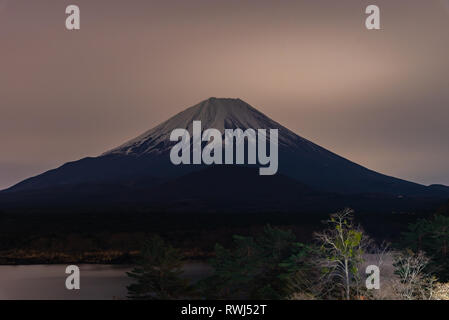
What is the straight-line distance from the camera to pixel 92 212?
487 feet

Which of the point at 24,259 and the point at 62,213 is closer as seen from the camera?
the point at 24,259

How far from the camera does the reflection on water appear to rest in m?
75.2

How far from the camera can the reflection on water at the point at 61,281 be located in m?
75.2

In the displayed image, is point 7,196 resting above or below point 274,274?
above

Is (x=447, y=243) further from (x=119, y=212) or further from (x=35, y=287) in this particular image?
(x=119, y=212)

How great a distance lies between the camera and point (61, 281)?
91875mm

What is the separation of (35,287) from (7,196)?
4662 inches
